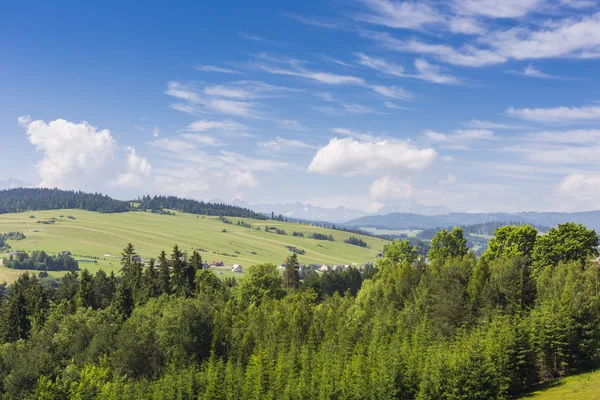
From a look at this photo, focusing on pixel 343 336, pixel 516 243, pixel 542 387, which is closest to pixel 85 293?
pixel 343 336

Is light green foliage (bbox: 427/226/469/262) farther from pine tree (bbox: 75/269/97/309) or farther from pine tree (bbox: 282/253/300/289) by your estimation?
pine tree (bbox: 75/269/97/309)

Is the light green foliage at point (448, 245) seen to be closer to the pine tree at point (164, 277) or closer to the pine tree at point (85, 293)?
the pine tree at point (164, 277)

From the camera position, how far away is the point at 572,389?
57.6 meters

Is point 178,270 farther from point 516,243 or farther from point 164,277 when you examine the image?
point 516,243

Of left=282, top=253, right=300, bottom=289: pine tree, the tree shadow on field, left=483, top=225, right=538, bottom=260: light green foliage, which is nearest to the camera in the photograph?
the tree shadow on field

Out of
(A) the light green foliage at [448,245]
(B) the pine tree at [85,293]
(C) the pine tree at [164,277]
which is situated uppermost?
(A) the light green foliage at [448,245]

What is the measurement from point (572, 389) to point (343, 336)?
32.3 m

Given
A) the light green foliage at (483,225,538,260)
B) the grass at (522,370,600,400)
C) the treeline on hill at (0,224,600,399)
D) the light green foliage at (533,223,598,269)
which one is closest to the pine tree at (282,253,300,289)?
the treeline on hill at (0,224,600,399)

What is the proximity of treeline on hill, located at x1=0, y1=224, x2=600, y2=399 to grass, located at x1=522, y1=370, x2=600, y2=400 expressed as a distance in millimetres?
2983

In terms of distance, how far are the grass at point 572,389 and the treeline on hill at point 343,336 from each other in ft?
9.79

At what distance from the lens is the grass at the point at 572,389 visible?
5416 centimetres

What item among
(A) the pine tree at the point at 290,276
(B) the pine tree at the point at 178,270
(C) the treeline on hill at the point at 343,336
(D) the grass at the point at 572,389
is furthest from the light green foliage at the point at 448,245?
(B) the pine tree at the point at 178,270

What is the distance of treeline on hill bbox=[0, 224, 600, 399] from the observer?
205ft

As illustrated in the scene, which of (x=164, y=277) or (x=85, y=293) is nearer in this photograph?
(x=85, y=293)
